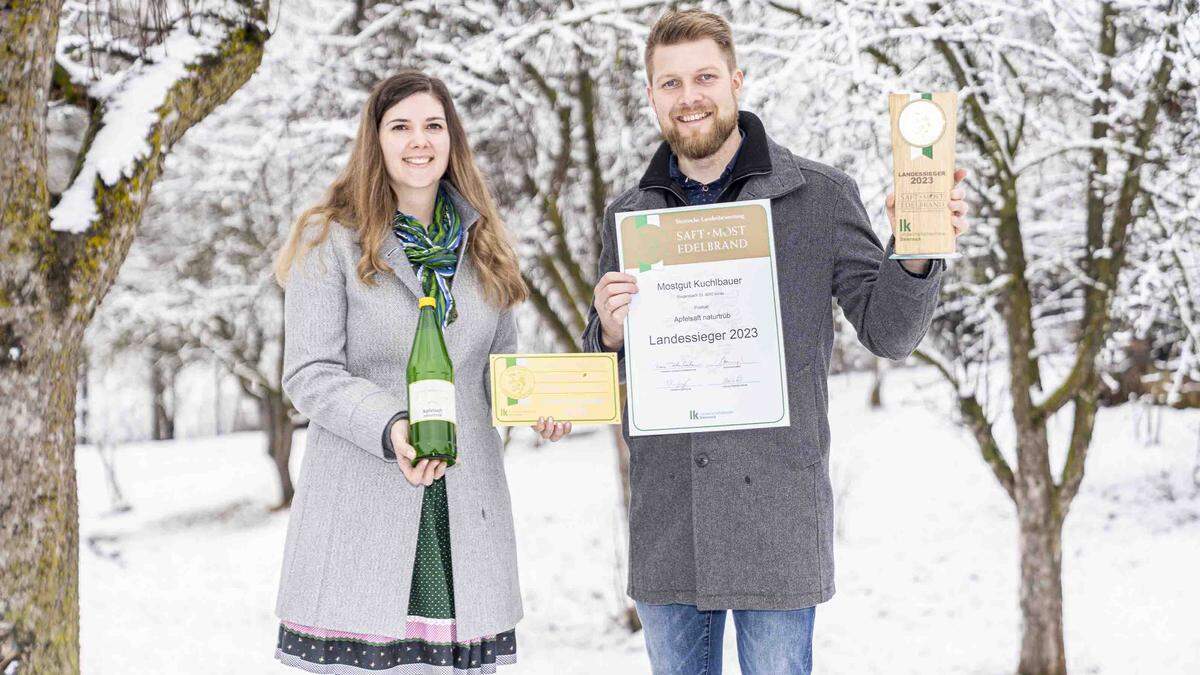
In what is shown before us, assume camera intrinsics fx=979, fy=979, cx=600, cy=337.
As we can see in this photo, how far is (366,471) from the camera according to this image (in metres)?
2.47

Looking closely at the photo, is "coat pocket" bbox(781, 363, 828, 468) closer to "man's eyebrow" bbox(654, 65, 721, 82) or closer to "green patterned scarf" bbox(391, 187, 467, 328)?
"man's eyebrow" bbox(654, 65, 721, 82)

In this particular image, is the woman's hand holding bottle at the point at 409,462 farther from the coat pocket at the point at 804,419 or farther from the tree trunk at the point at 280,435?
the tree trunk at the point at 280,435

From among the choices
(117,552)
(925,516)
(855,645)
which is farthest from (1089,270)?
(117,552)

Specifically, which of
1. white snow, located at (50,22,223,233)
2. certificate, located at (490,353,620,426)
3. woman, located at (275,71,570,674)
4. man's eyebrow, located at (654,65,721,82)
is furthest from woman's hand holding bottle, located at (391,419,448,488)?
white snow, located at (50,22,223,233)

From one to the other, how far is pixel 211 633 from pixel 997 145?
23.2 feet

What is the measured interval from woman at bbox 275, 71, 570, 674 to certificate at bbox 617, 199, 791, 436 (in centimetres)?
33

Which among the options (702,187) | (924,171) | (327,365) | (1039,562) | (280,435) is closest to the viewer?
(924,171)

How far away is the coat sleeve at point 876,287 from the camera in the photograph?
88.6 inches

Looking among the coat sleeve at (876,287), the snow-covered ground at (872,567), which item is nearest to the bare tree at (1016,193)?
the snow-covered ground at (872,567)

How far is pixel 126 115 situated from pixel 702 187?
1.92m

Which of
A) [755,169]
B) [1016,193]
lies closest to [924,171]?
[755,169]

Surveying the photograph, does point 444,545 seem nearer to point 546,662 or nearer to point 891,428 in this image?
point 546,662

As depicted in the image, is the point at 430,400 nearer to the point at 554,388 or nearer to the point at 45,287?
the point at 554,388

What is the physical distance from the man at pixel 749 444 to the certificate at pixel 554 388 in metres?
0.13
